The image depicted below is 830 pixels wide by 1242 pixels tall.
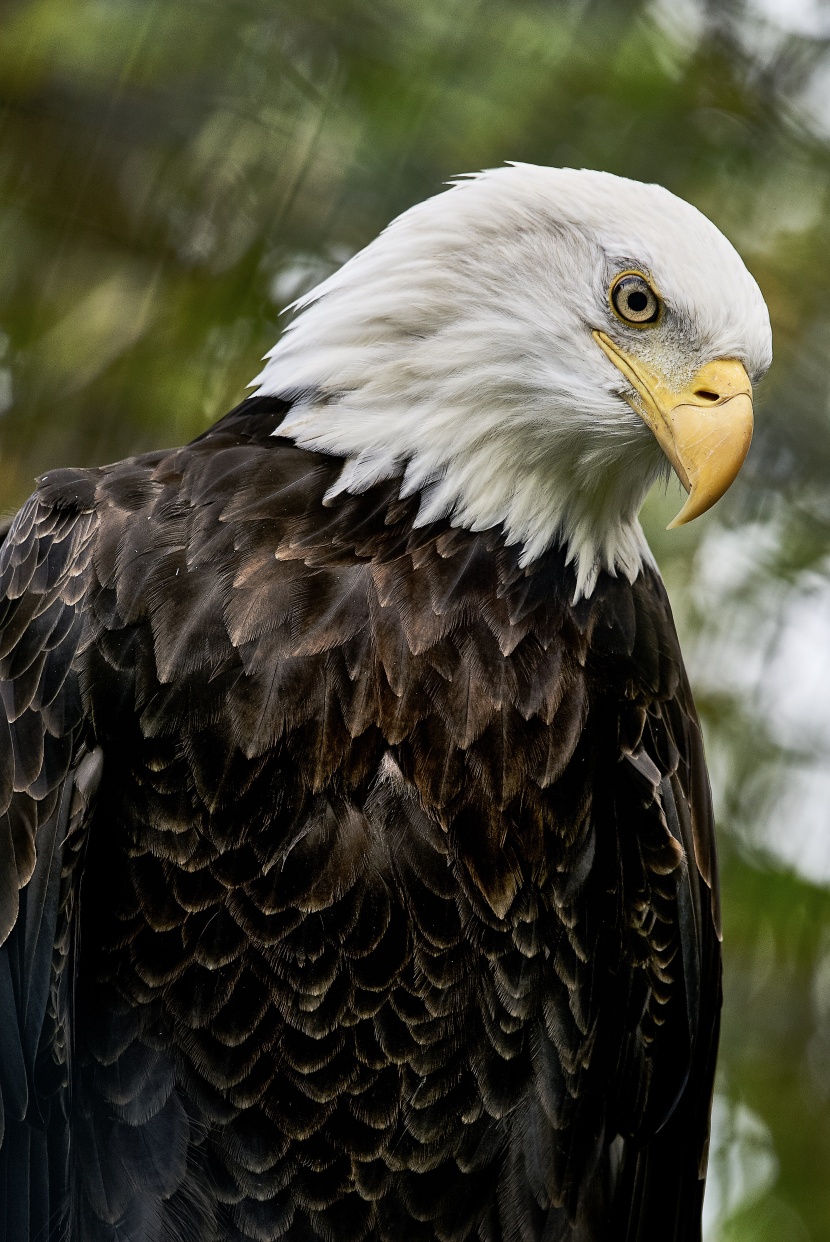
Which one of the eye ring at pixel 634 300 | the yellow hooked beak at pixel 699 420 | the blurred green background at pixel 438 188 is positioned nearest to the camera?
the yellow hooked beak at pixel 699 420

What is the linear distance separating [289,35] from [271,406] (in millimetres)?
1635

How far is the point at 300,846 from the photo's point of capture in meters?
2.40

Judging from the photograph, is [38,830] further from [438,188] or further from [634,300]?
[438,188]

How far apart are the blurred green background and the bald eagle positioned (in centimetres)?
106

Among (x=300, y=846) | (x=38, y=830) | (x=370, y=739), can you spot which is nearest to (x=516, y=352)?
(x=370, y=739)

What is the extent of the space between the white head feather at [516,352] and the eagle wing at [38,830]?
0.51 m

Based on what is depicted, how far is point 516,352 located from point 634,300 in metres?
0.23

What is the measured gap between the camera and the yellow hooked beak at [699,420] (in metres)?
2.32

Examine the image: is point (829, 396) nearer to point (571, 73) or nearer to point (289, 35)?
point (571, 73)

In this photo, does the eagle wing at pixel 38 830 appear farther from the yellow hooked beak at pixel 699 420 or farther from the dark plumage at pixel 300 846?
the yellow hooked beak at pixel 699 420

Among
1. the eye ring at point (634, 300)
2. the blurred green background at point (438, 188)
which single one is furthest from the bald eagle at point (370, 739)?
the blurred green background at point (438, 188)

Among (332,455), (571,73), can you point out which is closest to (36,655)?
(332,455)

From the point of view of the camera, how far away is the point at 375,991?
2.48 meters

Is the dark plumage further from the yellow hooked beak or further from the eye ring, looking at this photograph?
the eye ring
